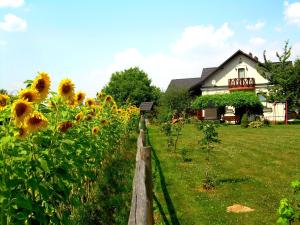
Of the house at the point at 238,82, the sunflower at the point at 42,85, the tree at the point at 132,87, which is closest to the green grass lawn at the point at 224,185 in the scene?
the sunflower at the point at 42,85

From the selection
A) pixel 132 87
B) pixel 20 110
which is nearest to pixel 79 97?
pixel 20 110

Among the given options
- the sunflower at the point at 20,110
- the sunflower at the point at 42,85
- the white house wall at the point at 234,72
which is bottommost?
the sunflower at the point at 20,110

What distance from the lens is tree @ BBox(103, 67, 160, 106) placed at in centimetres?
7888

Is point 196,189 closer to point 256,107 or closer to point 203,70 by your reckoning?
point 256,107

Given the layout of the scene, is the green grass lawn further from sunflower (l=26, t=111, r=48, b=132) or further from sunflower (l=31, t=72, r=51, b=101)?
sunflower (l=26, t=111, r=48, b=132)

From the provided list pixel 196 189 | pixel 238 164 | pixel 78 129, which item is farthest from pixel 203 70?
pixel 78 129

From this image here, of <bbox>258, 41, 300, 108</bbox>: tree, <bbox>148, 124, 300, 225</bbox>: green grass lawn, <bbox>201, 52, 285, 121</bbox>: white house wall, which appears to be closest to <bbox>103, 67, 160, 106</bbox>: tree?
<bbox>201, 52, 285, 121</bbox>: white house wall

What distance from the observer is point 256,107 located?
41594 mm

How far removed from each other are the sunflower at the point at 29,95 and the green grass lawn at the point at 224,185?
4252 mm

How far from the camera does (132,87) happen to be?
262ft

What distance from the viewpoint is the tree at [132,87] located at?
7888cm

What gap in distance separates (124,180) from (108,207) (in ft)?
6.43

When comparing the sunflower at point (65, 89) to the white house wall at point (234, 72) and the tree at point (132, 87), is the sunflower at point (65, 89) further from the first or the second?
the tree at point (132, 87)

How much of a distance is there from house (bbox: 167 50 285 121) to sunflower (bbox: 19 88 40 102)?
4184 centimetres
